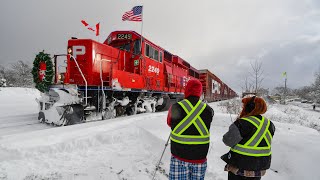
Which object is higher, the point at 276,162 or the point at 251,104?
the point at 251,104

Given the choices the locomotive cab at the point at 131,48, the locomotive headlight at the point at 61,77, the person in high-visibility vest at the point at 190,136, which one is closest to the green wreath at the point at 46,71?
the locomotive headlight at the point at 61,77

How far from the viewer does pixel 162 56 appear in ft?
42.8

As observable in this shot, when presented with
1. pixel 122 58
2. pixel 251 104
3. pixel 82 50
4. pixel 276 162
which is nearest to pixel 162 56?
pixel 122 58

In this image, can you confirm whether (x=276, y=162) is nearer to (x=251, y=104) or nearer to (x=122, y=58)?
(x=251, y=104)

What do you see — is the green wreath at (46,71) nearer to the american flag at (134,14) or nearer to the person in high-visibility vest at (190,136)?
the american flag at (134,14)

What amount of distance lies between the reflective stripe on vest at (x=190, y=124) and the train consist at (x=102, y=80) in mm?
5386

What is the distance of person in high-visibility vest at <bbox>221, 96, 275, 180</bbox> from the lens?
8.02ft

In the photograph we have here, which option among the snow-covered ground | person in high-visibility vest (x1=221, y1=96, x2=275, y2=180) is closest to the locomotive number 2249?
the snow-covered ground

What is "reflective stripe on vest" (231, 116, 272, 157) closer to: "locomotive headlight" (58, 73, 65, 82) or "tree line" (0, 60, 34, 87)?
"locomotive headlight" (58, 73, 65, 82)

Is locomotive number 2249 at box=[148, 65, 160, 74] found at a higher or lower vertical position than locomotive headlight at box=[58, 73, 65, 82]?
higher

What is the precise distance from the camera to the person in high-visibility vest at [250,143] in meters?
2.45

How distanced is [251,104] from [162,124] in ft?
15.2

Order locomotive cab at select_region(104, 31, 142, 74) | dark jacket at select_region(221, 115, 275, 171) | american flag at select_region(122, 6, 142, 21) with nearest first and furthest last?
dark jacket at select_region(221, 115, 275, 171)
locomotive cab at select_region(104, 31, 142, 74)
american flag at select_region(122, 6, 142, 21)

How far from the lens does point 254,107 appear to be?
2564 millimetres
